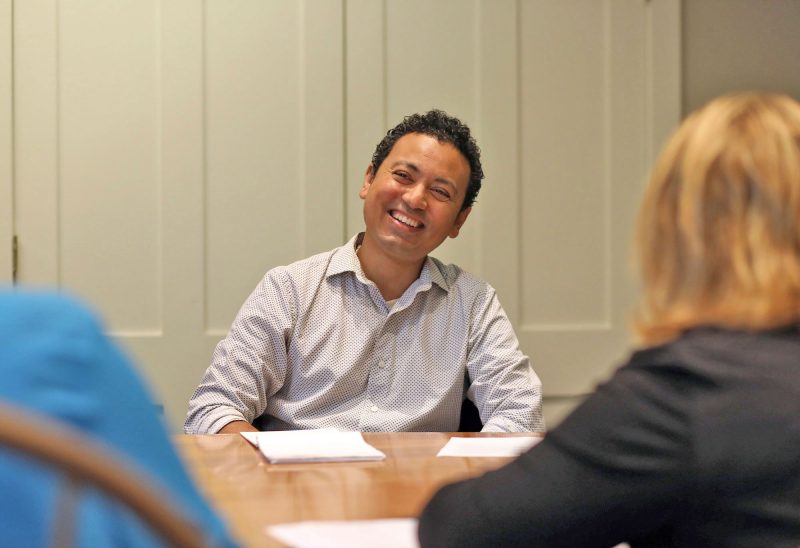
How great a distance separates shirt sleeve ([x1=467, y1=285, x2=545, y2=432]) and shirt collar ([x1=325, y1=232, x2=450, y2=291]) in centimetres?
12

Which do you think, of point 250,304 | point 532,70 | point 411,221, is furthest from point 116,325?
point 532,70

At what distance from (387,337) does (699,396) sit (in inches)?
59.4

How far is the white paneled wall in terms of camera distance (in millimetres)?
2805

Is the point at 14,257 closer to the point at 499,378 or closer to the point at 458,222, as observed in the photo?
the point at 458,222

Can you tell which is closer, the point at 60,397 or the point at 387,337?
the point at 60,397

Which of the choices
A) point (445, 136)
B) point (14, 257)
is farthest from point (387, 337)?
point (14, 257)

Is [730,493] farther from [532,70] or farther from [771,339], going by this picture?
[532,70]

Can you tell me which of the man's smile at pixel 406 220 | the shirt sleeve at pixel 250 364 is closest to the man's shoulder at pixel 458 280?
the man's smile at pixel 406 220

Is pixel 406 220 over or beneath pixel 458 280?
over

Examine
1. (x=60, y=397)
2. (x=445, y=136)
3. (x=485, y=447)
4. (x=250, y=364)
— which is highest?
(x=445, y=136)

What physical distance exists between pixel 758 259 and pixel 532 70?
2.36 metres

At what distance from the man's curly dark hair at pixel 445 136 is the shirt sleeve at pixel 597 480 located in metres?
1.63

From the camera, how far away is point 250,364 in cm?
215

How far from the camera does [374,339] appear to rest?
230cm
